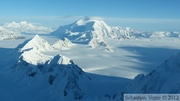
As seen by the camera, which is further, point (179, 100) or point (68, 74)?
point (68, 74)

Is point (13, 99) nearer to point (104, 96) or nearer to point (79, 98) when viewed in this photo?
point (79, 98)

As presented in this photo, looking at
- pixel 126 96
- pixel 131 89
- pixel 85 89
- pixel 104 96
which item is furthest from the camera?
pixel 85 89

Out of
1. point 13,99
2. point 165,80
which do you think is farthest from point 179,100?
point 13,99

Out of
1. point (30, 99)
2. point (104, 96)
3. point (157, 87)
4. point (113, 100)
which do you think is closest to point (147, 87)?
point (157, 87)

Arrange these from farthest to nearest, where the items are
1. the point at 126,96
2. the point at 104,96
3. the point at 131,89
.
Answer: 1. the point at 104,96
2. the point at 131,89
3. the point at 126,96

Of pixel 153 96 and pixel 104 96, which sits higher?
pixel 153 96

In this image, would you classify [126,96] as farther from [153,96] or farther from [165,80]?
[165,80]

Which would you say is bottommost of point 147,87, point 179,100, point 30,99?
point 30,99
